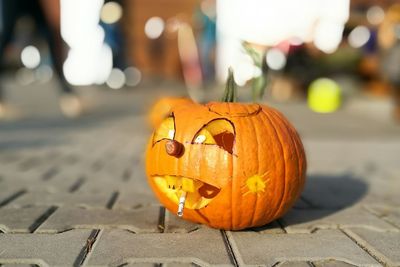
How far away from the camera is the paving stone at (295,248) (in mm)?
1757

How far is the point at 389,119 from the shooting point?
6.83 m

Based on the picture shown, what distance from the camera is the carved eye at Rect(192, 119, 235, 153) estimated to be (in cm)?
200

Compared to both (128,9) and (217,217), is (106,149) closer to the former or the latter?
(217,217)

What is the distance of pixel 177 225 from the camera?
84.2 inches

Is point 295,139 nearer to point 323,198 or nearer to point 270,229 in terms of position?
point 270,229

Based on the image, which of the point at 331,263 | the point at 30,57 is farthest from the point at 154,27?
the point at 331,263

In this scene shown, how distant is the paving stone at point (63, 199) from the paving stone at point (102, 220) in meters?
0.11

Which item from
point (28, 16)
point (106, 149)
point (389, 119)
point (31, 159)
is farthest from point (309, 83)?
point (31, 159)

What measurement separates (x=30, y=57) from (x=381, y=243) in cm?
1684

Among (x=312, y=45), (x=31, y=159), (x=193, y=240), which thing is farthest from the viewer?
(x=312, y=45)

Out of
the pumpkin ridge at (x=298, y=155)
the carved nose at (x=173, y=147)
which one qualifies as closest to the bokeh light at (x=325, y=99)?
the pumpkin ridge at (x=298, y=155)

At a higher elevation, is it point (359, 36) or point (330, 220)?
point (359, 36)

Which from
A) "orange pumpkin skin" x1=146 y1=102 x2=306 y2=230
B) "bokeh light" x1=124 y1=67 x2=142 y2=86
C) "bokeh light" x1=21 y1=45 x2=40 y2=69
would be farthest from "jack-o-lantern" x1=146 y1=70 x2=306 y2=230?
"bokeh light" x1=21 y1=45 x2=40 y2=69

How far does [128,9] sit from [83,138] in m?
10.7
